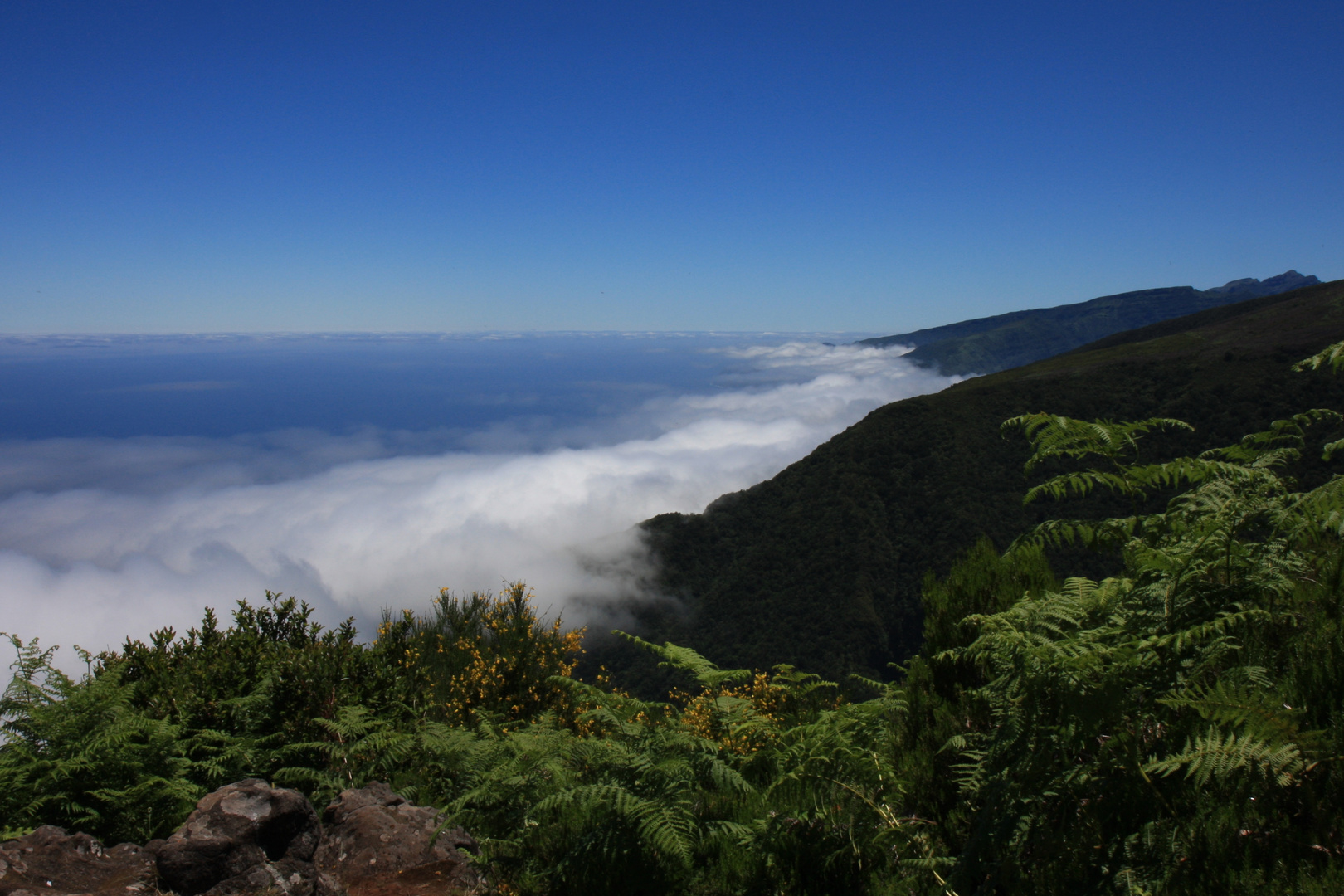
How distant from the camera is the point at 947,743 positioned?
2.83 m

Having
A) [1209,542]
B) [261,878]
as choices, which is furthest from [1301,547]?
[261,878]

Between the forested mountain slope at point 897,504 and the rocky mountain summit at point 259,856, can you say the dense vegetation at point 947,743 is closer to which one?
the rocky mountain summit at point 259,856

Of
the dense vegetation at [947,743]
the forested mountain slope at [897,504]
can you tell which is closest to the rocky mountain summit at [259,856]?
the dense vegetation at [947,743]

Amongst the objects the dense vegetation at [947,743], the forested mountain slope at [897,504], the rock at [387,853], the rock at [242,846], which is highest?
Answer: the dense vegetation at [947,743]

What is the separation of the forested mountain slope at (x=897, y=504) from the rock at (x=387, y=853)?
39.5m

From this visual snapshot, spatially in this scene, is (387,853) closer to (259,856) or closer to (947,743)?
(259,856)

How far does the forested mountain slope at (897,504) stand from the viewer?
4950 cm

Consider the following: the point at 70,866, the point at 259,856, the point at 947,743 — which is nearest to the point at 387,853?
the point at 259,856

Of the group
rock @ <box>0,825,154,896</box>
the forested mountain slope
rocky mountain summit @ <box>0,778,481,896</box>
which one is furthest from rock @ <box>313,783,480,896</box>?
the forested mountain slope

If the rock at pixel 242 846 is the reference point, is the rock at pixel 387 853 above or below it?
below

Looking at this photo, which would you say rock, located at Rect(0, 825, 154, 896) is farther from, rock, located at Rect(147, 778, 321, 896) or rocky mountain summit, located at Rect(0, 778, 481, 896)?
rock, located at Rect(147, 778, 321, 896)

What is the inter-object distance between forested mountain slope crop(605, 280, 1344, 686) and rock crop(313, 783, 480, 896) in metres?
39.5

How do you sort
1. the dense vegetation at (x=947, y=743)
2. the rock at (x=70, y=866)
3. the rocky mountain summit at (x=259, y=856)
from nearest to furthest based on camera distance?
the dense vegetation at (x=947, y=743)
the rock at (x=70, y=866)
the rocky mountain summit at (x=259, y=856)

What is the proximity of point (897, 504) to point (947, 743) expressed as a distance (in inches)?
2569
